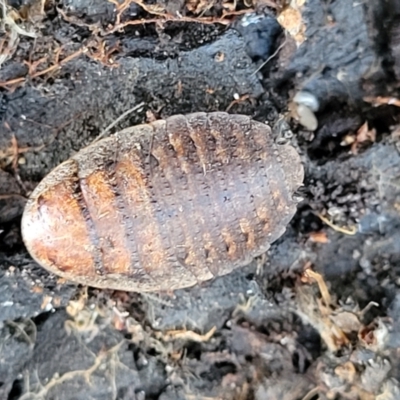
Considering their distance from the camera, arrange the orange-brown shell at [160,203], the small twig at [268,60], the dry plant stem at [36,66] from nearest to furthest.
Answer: the orange-brown shell at [160,203], the dry plant stem at [36,66], the small twig at [268,60]

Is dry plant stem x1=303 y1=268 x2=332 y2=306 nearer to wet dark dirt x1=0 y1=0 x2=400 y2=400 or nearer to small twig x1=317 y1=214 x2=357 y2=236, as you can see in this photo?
wet dark dirt x1=0 y1=0 x2=400 y2=400

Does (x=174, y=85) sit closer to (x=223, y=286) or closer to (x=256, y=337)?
(x=223, y=286)

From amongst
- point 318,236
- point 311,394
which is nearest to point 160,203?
point 318,236

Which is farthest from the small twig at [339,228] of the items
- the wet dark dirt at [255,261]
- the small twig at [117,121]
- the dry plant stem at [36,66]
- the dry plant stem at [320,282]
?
the dry plant stem at [36,66]

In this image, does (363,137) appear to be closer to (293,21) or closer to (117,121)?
(293,21)

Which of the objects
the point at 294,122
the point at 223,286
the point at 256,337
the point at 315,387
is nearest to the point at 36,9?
the point at 294,122

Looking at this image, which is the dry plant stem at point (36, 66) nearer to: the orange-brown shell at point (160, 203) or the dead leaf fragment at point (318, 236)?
the orange-brown shell at point (160, 203)

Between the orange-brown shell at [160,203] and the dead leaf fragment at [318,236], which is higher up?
the orange-brown shell at [160,203]
